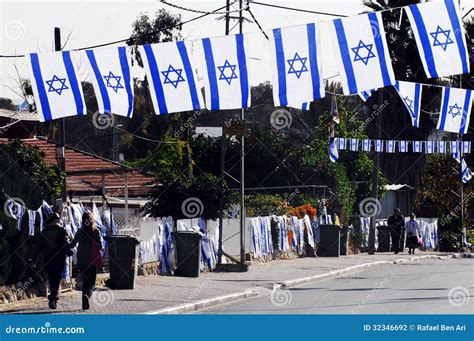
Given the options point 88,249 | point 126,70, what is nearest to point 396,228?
point 126,70

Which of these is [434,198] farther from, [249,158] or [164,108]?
[164,108]

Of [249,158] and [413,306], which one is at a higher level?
[249,158]

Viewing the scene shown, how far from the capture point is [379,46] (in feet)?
71.4

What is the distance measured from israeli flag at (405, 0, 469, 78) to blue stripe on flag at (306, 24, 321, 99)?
2.03 m

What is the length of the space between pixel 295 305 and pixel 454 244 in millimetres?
32709

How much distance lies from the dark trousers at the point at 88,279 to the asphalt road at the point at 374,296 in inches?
78.4

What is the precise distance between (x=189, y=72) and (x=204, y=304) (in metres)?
5.18

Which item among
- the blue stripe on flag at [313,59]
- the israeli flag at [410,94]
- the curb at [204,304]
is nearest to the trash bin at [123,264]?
the curb at [204,304]

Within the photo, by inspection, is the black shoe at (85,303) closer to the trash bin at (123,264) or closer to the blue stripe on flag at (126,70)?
the trash bin at (123,264)

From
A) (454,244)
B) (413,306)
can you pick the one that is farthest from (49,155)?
(454,244)

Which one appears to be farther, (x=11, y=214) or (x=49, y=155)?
(x=49, y=155)

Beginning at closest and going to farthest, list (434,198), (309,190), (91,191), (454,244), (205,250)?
(205,250) < (91,191) < (309,190) < (454,244) < (434,198)
